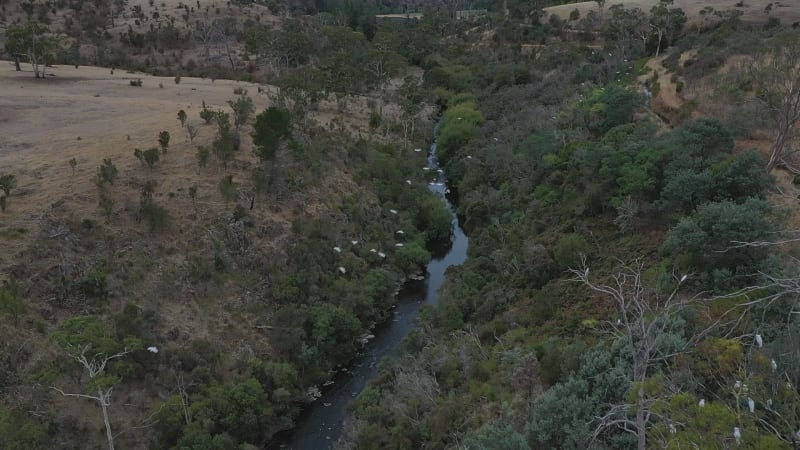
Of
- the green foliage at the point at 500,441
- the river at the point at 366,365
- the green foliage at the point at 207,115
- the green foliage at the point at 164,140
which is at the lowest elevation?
the river at the point at 366,365

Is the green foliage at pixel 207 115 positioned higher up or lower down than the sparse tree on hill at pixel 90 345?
higher up

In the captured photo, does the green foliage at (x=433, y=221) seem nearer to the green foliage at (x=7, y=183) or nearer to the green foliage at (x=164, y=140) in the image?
the green foliage at (x=164, y=140)

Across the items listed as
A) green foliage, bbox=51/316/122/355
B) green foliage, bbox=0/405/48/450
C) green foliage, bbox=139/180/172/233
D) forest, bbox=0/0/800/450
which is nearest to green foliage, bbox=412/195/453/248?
forest, bbox=0/0/800/450

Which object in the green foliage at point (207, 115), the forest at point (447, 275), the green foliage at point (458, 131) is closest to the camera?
the forest at point (447, 275)

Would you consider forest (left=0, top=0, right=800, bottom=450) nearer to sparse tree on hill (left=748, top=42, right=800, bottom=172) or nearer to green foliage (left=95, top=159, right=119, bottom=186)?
sparse tree on hill (left=748, top=42, right=800, bottom=172)

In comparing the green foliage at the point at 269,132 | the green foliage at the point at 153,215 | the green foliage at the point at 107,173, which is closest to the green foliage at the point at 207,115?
the green foliage at the point at 269,132

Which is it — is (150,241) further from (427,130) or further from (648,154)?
(427,130)

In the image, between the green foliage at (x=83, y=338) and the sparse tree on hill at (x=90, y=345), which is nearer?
the sparse tree on hill at (x=90, y=345)
